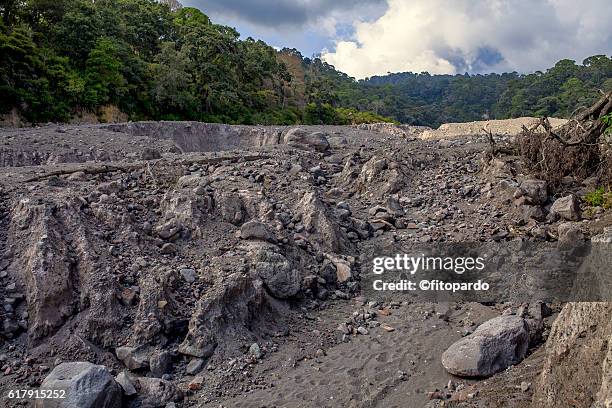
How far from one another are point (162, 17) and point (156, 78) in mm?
11942

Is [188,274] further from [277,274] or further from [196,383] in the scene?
[196,383]

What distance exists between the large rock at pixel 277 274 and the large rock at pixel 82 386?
219 cm

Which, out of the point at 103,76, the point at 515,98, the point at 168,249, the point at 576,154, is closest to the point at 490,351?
the point at 168,249

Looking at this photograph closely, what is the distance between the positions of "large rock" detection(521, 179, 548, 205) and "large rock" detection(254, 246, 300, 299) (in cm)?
414

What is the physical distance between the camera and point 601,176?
8320mm

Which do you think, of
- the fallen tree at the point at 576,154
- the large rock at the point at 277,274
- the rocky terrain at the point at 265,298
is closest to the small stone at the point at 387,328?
the rocky terrain at the point at 265,298

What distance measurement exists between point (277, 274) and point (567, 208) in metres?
4.61

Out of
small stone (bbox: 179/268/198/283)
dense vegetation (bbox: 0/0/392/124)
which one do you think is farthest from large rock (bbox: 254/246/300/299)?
dense vegetation (bbox: 0/0/392/124)

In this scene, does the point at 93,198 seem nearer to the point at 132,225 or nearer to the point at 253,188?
the point at 132,225

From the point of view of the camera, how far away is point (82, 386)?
4488 millimetres

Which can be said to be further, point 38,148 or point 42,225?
point 38,148

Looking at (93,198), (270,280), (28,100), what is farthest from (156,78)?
(270,280)

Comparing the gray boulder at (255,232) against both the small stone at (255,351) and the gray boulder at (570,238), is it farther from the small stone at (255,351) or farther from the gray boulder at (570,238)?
the gray boulder at (570,238)

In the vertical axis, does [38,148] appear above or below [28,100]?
below
